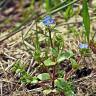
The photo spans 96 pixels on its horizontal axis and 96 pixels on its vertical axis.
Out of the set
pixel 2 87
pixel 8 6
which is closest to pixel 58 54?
pixel 2 87

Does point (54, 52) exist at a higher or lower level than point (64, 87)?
higher

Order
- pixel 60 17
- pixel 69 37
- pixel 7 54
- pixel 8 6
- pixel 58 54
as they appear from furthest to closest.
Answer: pixel 8 6 < pixel 60 17 < pixel 69 37 < pixel 7 54 < pixel 58 54

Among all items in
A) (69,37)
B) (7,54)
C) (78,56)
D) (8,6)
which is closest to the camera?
(78,56)

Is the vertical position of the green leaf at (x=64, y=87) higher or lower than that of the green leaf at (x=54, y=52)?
lower

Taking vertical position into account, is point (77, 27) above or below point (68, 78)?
above

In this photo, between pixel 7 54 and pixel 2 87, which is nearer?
pixel 2 87

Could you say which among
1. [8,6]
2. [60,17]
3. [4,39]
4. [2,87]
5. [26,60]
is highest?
[8,6]

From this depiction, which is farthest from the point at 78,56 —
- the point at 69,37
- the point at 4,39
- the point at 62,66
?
the point at 4,39

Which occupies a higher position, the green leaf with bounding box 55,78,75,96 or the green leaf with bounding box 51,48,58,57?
the green leaf with bounding box 51,48,58,57

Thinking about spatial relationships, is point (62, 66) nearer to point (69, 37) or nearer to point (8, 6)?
point (69, 37)
